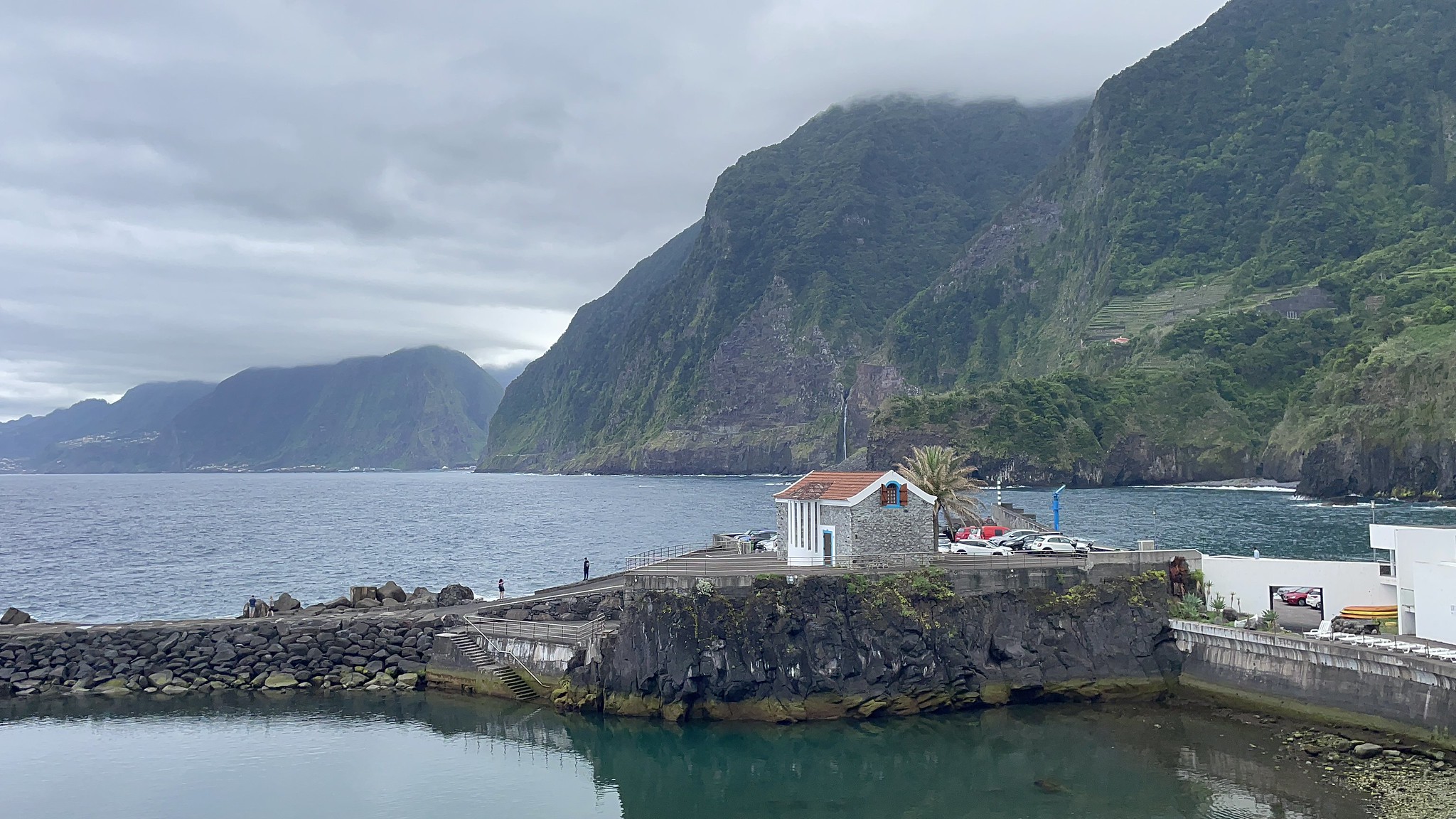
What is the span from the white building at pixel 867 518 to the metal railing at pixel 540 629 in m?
8.75

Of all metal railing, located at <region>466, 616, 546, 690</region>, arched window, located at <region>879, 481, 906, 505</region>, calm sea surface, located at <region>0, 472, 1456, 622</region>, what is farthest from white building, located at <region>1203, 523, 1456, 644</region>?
calm sea surface, located at <region>0, 472, 1456, 622</region>

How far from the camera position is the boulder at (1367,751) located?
2947 centimetres

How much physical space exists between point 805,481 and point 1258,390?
6407 inches

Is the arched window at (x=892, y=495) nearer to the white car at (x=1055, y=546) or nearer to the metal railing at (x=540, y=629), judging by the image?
the white car at (x=1055, y=546)

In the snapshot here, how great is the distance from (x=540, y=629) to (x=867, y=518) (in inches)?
522

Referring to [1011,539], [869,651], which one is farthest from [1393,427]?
[869,651]

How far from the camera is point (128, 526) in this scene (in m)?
137

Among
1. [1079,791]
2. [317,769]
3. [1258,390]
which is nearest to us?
[1079,791]

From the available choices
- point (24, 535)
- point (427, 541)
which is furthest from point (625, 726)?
point (24, 535)

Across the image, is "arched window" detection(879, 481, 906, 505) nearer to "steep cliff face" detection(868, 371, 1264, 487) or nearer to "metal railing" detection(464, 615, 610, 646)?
"metal railing" detection(464, 615, 610, 646)

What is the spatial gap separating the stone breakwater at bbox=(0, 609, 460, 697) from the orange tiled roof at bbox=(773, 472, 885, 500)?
624 inches

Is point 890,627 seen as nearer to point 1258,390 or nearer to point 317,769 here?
point 317,769

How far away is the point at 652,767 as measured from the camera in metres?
34.3

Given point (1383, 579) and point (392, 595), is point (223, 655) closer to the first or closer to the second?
point (392, 595)
